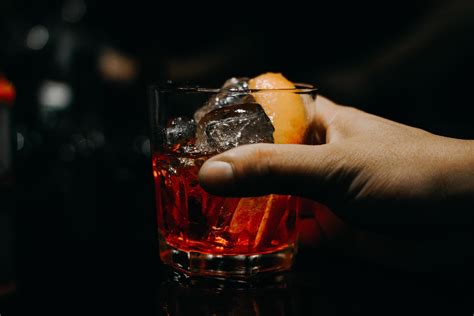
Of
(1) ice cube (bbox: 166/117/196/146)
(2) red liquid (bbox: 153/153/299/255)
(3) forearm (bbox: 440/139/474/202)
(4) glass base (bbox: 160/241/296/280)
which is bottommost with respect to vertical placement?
(4) glass base (bbox: 160/241/296/280)

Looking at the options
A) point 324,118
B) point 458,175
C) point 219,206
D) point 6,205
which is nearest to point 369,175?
point 458,175

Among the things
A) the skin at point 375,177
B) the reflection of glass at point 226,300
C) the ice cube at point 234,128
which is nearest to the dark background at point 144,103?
the reflection of glass at point 226,300

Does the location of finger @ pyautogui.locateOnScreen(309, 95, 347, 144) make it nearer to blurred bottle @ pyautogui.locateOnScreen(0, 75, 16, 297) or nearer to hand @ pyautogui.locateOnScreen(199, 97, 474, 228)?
hand @ pyautogui.locateOnScreen(199, 97, 474, 228)

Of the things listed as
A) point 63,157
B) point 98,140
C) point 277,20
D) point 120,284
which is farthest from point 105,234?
point 277,20

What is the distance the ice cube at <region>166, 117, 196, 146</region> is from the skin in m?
0.17

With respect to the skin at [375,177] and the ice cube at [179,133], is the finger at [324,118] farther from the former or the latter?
the ice cube at [179,133]

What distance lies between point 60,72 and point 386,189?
15.2 ft

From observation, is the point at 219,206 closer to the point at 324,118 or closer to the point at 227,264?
the point at 227,264

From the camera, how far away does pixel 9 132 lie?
4.72ft

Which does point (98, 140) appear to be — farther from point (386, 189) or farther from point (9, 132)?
point (386, 189)

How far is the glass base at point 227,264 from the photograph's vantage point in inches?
34.0

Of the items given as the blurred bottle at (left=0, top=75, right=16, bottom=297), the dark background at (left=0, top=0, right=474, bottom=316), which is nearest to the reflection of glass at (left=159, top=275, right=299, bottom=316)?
the dark background at (left=0, top=0, right=474, bottom=316)

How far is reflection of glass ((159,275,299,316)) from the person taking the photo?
77 centimetres

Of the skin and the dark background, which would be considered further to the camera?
the dark background
